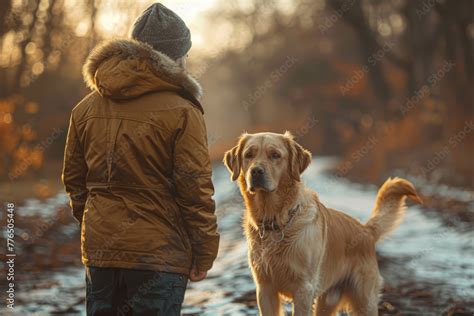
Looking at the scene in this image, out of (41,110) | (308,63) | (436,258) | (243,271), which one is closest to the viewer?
(243,271)

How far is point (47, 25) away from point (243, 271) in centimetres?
1728

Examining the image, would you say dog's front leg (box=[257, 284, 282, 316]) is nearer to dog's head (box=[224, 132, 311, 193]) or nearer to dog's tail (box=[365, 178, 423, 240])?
dog's head (box=[224, 132, 311, 193])

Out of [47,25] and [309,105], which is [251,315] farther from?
[309,105]

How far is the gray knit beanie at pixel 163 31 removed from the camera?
371cm

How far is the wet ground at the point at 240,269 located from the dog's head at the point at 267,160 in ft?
6.31

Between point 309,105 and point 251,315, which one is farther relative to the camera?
point 309,105

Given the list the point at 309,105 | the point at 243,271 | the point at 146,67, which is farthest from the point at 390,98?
the point at 146,67

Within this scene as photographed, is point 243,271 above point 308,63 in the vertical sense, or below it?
below

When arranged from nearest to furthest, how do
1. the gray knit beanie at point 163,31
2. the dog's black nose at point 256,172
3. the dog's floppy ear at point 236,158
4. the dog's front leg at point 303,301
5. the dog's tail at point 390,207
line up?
the gray knit beanie at point 163,31 → the dog's front leg at point 303,301 → the dog's black nose at point 256,172 → the dog's floppy ear at point 236,158 → the dog's tail at point 390,207

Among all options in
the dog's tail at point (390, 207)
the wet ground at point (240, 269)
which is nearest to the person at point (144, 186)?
the dog's tail at point (390, 207)

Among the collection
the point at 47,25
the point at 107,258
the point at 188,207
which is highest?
the point at 47,25

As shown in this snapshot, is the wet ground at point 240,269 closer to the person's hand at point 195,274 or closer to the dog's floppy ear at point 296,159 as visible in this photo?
the dog's floppy ear at point 296,159

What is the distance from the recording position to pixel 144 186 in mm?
3418

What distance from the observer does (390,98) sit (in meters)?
28.0
